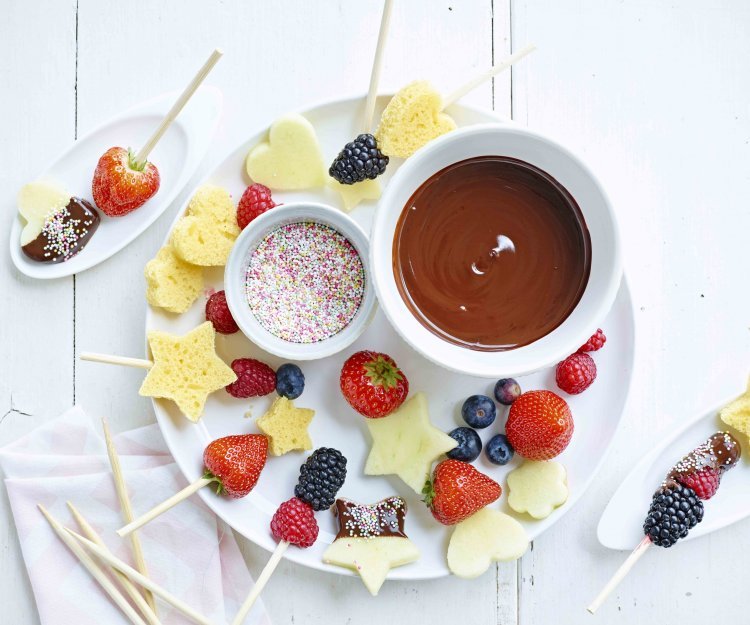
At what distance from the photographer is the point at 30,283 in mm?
1596

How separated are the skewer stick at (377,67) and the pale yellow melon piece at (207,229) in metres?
0.28

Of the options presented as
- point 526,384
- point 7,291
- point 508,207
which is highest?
point 508,207

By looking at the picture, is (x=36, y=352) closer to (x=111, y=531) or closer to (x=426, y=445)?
(x=111, y=531)

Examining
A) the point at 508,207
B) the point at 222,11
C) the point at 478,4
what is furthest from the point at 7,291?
the point at 478,4

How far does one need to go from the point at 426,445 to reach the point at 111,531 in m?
0.63

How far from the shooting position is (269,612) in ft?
5.29

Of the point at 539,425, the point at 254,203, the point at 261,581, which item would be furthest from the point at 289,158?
the point at 261,581

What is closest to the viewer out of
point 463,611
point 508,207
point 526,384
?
point 508,207

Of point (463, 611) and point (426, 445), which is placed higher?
point (426, 445)

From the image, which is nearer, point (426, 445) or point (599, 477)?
point (426, 445)

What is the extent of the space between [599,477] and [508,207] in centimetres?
59

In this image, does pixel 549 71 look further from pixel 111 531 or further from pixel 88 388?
pixel 111 531

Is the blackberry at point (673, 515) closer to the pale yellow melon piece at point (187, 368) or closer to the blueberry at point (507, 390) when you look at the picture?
the blueberry at point (507, 390)

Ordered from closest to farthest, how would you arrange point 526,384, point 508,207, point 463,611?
point 508,207, point 526,384, point 463,611
